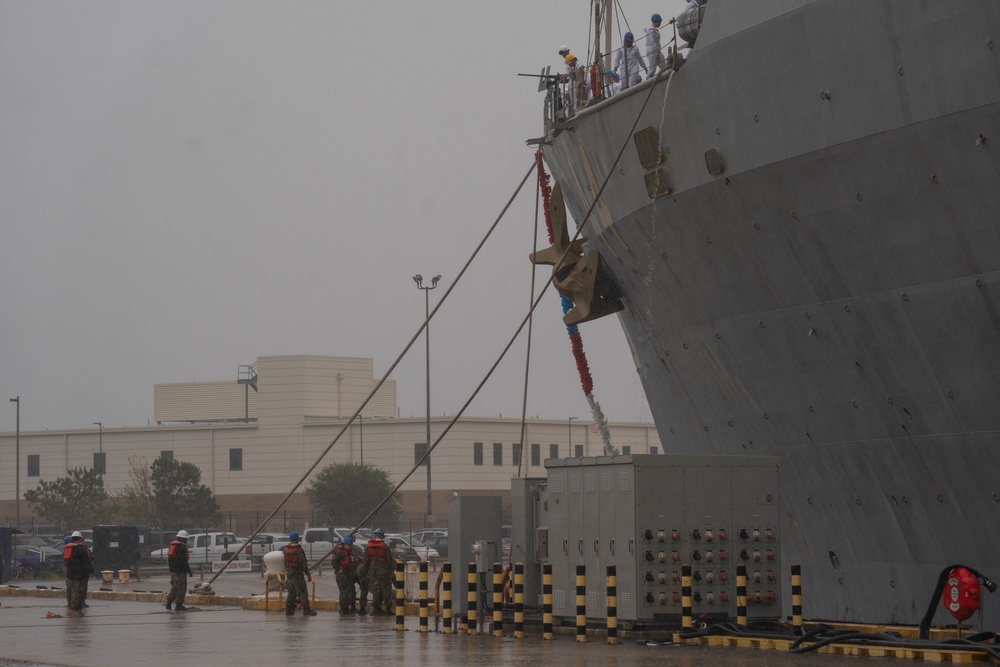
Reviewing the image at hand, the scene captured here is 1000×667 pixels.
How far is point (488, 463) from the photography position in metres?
83.8

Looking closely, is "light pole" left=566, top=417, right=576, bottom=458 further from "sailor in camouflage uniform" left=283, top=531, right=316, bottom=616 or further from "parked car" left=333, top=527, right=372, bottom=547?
"sailor in camouflage uniform" left=283, top=531, right=316, bottom=616

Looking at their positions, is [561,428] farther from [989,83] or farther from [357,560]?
[989,83]

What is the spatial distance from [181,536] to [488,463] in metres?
58.9

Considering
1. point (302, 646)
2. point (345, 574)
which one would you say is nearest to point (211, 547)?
point (345, 574)

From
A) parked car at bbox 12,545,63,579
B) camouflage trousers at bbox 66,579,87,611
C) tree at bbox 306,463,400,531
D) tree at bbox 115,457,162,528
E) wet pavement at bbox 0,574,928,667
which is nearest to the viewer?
wet pavement at bbox 0,574,928,667

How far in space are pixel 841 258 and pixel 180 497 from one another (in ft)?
221

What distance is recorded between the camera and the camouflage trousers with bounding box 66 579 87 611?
2531 cm

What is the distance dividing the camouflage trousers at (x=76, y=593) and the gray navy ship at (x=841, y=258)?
1227 centimetres

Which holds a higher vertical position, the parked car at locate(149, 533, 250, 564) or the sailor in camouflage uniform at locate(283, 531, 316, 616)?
the sailor in camouflage uniform at locate(283, 531, 316, 616)

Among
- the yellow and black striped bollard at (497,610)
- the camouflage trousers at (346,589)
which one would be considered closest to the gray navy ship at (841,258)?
the yellow and black striped bollard at (497,610)

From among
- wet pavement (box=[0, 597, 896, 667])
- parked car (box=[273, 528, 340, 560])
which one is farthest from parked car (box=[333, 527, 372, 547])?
wet pavement (box=[0, 597, 896, 667])

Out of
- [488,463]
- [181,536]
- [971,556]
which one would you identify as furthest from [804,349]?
[488,463]

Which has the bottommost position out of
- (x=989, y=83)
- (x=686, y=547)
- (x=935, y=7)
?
(x=686, y=547)

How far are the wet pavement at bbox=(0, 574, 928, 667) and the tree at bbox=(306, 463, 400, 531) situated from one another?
180ft
